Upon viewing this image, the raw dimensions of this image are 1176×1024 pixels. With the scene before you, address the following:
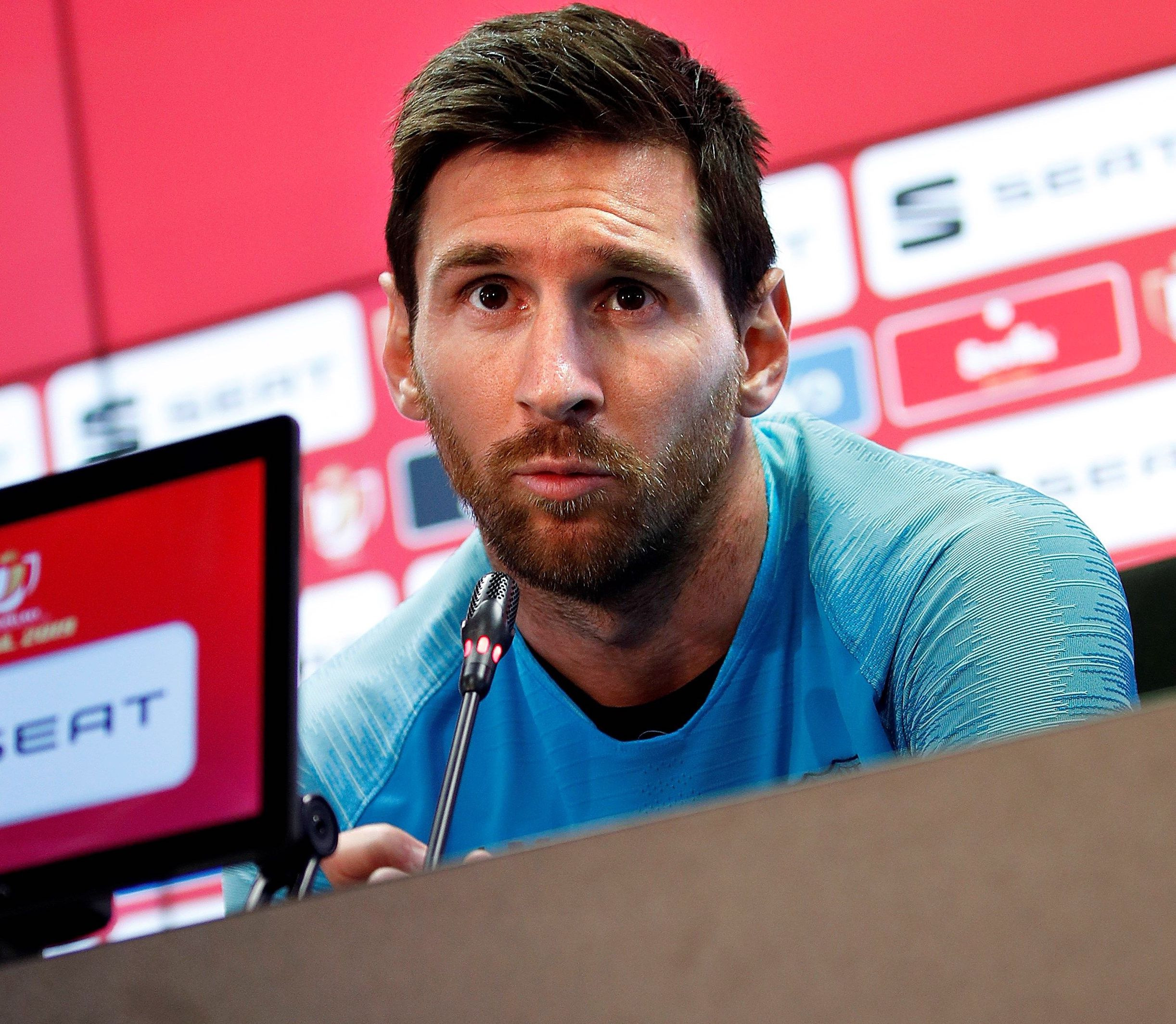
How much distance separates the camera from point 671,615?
1194mm

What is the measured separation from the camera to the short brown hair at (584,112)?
1188mm

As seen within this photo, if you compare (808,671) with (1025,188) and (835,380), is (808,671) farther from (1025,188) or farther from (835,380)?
(1025,188)

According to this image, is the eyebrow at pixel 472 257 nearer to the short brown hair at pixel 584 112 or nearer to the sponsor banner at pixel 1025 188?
the short brown hair at pixel 584 112

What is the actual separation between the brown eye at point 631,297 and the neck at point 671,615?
0.16 m

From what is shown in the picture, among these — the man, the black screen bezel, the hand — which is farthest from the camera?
the man

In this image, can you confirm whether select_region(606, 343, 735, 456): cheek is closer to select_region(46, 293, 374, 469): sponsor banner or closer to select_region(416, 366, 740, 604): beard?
select_region(416, 366, 740, 604): beard

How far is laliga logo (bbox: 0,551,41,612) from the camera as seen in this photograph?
0.69 m

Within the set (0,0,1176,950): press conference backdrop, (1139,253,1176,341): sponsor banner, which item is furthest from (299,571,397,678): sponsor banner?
(1139,253,1176,341): sponsor banner

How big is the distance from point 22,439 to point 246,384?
0.41 metres

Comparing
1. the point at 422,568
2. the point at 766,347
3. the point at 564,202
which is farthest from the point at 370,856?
the point at 422,568

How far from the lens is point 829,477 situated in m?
1.21

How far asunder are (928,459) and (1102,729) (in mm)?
924

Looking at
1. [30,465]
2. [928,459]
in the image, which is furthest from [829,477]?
[30,465]

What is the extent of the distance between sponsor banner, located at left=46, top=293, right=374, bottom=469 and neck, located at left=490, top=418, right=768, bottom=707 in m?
0.95
